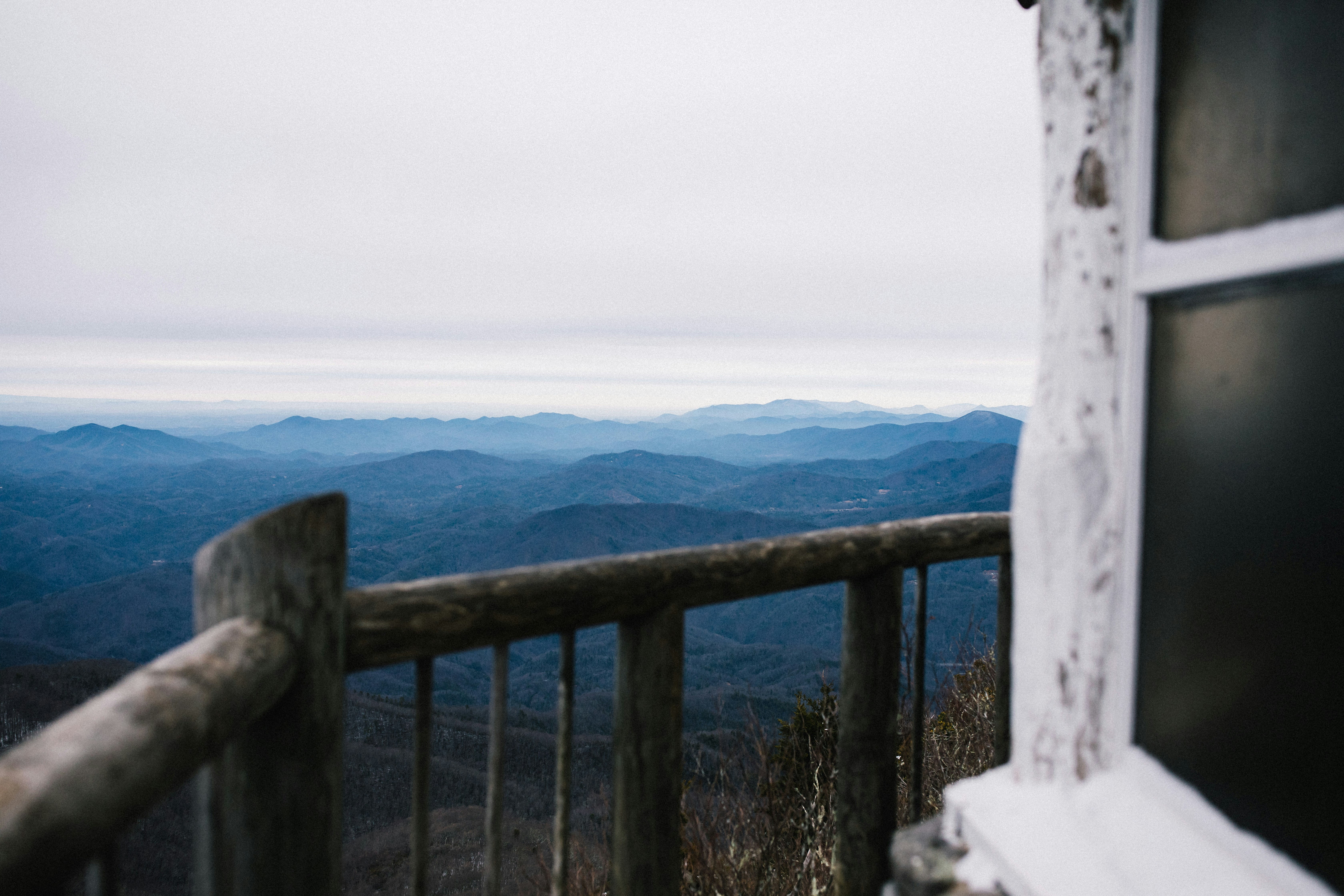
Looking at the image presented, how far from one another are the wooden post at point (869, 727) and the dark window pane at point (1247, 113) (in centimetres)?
102

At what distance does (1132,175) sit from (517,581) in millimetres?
1254

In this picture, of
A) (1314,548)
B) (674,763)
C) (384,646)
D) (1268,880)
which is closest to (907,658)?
(674,763)

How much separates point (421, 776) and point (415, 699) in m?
0.16

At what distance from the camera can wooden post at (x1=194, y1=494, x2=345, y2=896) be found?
44.5 inches

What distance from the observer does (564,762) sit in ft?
5.02

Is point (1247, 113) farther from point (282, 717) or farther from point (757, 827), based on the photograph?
point (757, 827)

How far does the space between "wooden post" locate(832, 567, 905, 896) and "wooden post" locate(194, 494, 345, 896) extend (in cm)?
118

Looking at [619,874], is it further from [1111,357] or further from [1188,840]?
[1111,357]

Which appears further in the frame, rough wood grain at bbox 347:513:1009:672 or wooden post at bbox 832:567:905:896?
wooden post at bbox 832:567:905:896

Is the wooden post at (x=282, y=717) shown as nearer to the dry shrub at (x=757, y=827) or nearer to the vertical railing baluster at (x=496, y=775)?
the vertical railing baluster at (x=496, y=775)

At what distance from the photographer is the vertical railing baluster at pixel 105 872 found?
744mm

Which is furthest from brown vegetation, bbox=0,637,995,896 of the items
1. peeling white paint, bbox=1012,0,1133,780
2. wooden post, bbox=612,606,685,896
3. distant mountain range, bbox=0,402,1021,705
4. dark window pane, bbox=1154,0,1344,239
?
distant mountain range, bbox=0,402,1021,705

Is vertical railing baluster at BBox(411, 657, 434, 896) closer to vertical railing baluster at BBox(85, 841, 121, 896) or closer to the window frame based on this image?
vertical railing baluster at BBox(85, 841, 121, 896)

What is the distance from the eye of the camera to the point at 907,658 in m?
2.97
